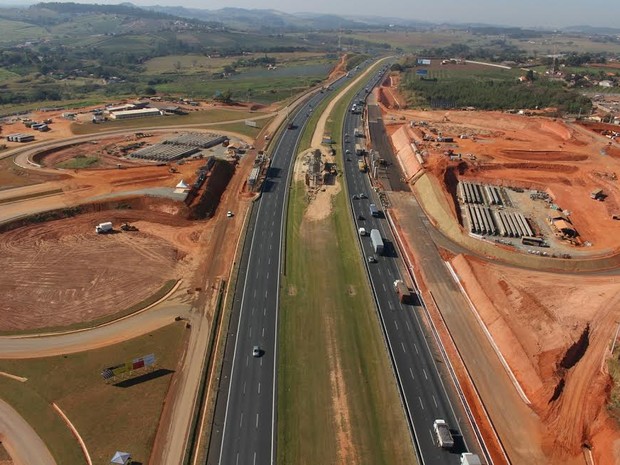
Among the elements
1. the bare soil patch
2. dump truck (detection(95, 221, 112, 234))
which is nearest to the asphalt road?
the bare soil patch

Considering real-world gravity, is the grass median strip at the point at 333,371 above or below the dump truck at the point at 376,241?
below

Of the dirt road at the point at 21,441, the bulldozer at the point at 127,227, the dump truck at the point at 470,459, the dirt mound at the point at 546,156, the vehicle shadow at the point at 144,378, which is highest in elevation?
the dirt mound at the point at 546,156

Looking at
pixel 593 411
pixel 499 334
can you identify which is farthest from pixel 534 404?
pixel 499 334

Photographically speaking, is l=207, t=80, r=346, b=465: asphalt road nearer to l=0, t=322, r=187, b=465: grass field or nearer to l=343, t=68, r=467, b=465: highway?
l=0, t=322, r=187, b=465: grass field

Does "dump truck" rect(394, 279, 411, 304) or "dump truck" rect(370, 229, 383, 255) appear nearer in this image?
"dump truck" rect(394, 279, 411, 304)

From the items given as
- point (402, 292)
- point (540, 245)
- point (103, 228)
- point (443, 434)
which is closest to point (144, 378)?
point (443, 434)

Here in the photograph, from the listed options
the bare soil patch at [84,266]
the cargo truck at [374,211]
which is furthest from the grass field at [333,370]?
the bare soil patch at [84,266]

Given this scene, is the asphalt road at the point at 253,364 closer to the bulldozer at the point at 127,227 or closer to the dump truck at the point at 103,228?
the bulldozer at the point at 127,227
